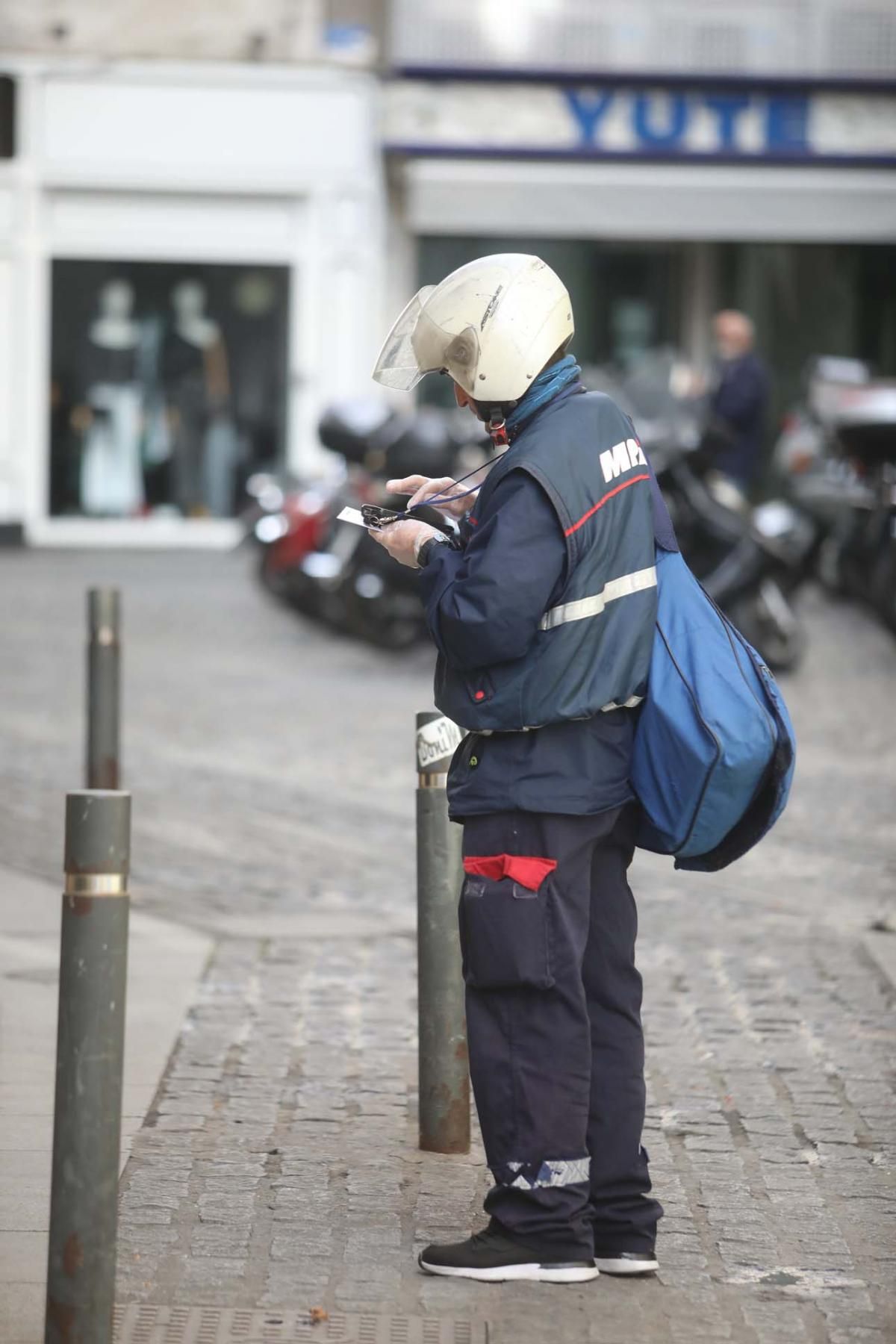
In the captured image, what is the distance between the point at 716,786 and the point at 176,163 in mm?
18515

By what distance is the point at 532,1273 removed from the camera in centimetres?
402

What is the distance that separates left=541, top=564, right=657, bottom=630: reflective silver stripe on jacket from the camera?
3.90 m

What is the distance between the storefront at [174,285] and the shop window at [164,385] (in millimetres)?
19

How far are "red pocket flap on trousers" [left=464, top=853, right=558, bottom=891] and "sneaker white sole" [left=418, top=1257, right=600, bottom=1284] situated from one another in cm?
71

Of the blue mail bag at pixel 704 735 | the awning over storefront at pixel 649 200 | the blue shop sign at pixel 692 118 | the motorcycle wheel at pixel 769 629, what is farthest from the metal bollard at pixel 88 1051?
the blue shop sign at pixel 692 118

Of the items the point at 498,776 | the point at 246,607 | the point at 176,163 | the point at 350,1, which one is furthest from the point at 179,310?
the point at 498,776

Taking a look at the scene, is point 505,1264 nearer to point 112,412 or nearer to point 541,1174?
point 541,1174

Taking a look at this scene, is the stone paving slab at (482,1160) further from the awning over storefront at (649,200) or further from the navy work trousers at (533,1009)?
the awning over storefront at (649,200)

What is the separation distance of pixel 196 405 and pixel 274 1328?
1899 cm

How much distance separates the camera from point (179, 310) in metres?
22.1

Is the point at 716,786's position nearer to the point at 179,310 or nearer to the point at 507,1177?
the point at 507,1177

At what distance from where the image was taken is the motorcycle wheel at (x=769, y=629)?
1303 cm

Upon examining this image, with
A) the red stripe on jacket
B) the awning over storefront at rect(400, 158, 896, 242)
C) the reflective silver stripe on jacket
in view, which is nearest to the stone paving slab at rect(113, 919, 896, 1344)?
the reflective silver stripe on jacket

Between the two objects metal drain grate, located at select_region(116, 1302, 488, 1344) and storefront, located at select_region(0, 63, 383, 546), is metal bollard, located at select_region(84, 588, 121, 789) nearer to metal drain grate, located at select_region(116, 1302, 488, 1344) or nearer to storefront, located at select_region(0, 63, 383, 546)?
metal drain grate, located at select_region(116, 1302, 488, 1344)
